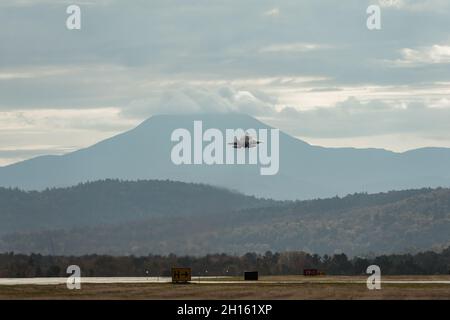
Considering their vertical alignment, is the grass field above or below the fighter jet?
below

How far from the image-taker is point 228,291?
367ft

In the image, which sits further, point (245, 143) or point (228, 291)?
point (245, 143)

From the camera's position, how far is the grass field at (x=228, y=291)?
102 metres

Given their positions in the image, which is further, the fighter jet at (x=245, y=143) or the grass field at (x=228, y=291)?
the fighter jet at (x=245, y=143)

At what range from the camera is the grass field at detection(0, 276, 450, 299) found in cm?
10250

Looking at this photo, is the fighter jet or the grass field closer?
the grass field

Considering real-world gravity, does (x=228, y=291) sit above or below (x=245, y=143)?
below

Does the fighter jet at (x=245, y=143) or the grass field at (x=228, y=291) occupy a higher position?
the fighter jet at (x=245, y=143)

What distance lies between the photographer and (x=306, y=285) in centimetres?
12475
